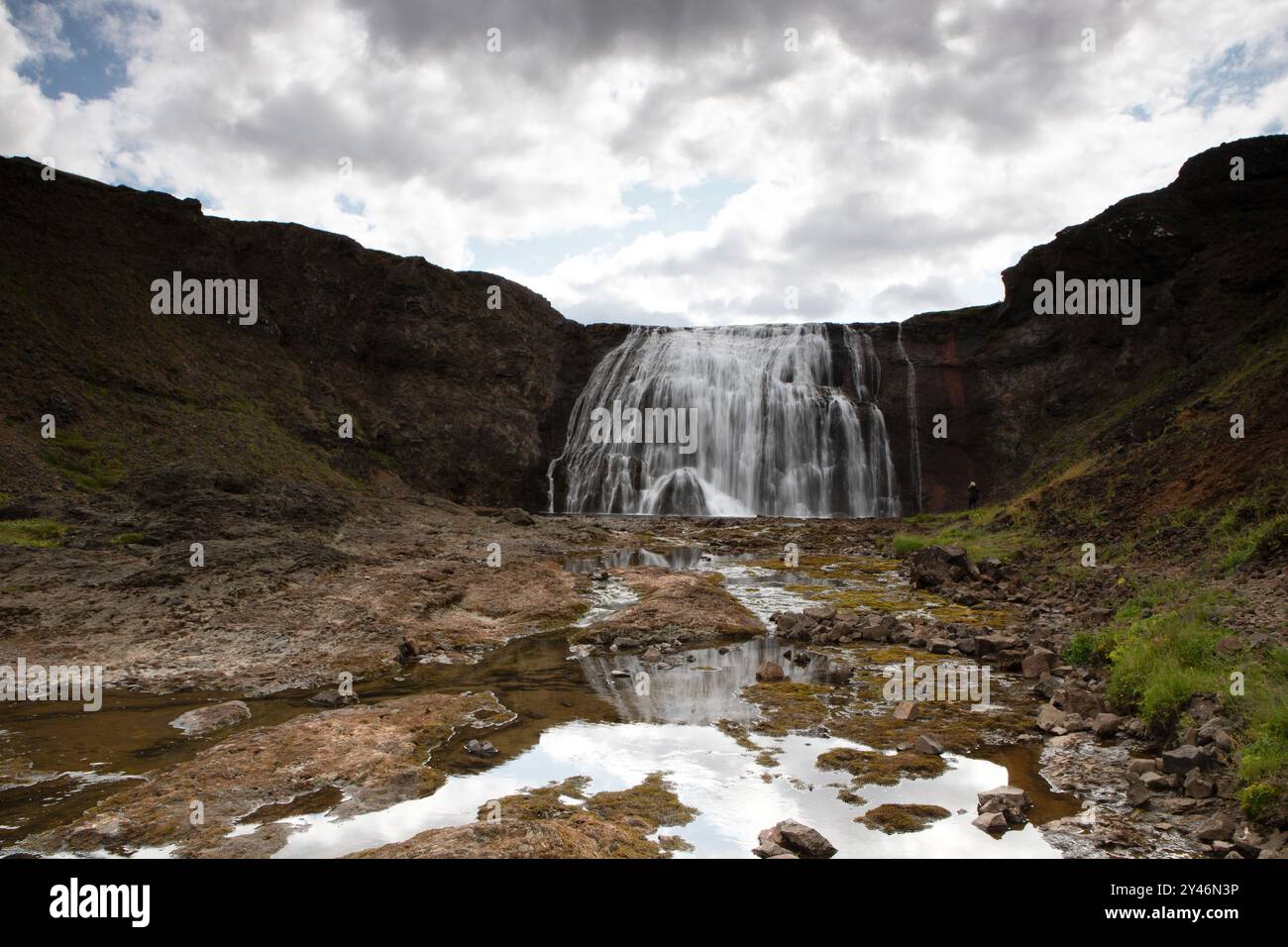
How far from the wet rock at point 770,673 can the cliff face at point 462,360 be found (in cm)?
1075

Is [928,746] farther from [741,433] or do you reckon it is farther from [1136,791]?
[741,433]

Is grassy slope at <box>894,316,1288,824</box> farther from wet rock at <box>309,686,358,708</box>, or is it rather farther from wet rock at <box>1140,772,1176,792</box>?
wet rock at <box>309,686,358,708</box>

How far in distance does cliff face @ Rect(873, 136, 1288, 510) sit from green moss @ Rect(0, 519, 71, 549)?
24.3m

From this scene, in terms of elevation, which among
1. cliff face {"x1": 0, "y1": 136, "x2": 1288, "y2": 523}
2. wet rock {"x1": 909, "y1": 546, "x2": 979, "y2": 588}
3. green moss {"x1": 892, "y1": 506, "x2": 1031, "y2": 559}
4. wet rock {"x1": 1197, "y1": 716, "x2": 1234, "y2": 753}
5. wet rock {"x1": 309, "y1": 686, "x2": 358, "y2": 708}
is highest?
cliff face {"x1": 0, "y1": 136, "x2": 1288, "y2": 523}

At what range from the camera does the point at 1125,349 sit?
129 feet

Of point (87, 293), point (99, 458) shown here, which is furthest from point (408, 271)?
point (99, 458)

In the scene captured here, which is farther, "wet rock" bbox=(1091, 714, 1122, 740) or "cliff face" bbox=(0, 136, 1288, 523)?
"cliff face" bbox=(0, 136, 1288, 523)

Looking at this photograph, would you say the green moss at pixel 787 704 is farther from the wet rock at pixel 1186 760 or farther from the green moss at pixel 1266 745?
the green moss at pixel 1266 745

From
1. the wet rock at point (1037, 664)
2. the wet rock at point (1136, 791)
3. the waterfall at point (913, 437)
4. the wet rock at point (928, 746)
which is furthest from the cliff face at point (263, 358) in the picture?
the waterfall at point (913, 437)

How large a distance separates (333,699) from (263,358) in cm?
3452

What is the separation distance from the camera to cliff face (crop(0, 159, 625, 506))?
1007 inches

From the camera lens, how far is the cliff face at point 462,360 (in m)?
23.0

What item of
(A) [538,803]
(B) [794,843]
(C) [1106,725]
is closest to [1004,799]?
(B) [794,843]

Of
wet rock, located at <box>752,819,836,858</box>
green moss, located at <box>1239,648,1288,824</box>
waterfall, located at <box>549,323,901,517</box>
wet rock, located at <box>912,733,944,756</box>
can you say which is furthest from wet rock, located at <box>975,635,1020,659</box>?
waterfall, located at <box>549,323,901,517</box>
